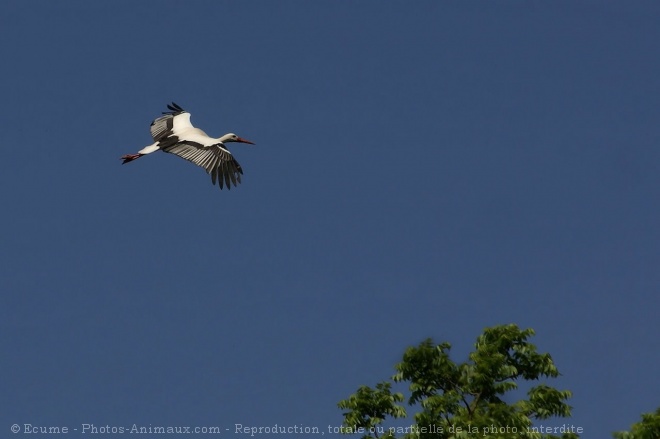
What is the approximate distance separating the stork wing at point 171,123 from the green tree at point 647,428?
14673 millimetres

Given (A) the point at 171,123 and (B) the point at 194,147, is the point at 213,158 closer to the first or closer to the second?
(B) the point at 194,147

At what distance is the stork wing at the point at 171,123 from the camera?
2838cm

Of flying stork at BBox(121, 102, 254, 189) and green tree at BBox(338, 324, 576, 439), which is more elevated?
flying stork at BBox(121, 102, 254, 189)

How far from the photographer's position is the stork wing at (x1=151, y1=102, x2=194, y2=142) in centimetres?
2838

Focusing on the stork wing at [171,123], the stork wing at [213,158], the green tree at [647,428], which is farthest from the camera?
the stork wing at [171,123]

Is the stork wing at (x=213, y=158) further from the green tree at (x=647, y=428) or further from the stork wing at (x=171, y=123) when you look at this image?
the green tree at (x=647, y=428)

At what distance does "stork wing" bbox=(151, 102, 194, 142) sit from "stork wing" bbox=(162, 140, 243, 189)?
1.19m

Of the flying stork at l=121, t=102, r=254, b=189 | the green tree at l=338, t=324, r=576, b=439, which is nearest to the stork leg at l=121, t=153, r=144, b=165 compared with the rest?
the flying stork at l=121, t=102, r=254, b=189

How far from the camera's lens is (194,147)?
26.9m

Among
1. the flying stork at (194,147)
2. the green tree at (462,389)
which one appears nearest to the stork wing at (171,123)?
the flying stork at (194,147)

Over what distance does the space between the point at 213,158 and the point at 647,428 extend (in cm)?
1264

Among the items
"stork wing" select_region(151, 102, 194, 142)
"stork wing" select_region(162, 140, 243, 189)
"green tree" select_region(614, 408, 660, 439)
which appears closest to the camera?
"green tree" select_region(614, 408, 660, 439)

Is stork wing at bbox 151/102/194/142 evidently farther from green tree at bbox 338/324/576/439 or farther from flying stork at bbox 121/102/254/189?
green tree at bbox 338/324/576/439

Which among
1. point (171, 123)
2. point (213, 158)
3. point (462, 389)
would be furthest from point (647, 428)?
point (171, 123)
